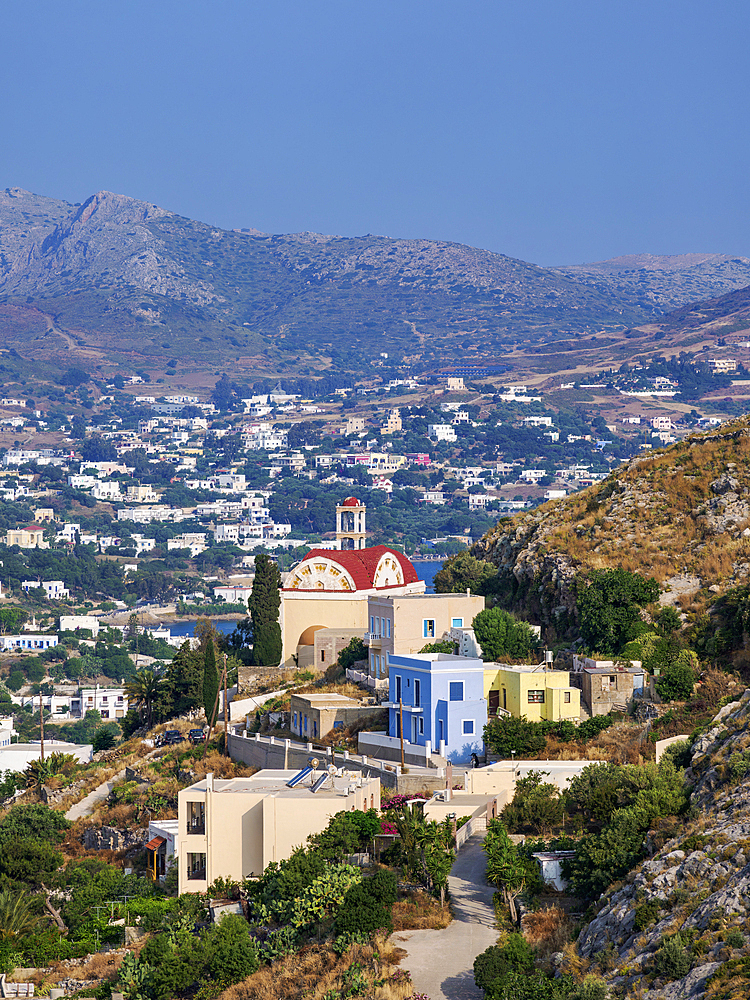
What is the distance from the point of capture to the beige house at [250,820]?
27422mm

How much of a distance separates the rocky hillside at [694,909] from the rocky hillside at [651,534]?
15287 mm

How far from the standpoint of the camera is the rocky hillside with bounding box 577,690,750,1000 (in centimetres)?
1738

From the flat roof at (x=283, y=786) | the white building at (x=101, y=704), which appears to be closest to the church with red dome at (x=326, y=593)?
the flat roof at (x=283, y=786)

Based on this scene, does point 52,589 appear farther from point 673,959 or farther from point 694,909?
point 673,959

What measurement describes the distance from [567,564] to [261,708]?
8.66 meters

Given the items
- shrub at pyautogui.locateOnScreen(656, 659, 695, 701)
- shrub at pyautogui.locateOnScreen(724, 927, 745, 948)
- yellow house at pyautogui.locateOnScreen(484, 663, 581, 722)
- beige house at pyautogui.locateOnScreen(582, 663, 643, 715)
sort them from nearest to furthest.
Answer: shrub at pyautogui.locateOnScreen(724, 927, 745, 948)
shrub at pyautogui.locateOnScreen(656, 659, 695, 701)
yellow house at pyautogui.locateOnScreen(484, 663, 581, 722)
beige house at pyautogui.locateOnScreen(582, 663, 643, 715)

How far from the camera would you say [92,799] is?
40625 mm

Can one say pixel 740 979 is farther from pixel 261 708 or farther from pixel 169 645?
pixel 169 645

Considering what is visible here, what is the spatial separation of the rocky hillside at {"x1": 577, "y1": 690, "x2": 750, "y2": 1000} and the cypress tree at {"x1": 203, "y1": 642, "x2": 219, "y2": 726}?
2176 centimetres

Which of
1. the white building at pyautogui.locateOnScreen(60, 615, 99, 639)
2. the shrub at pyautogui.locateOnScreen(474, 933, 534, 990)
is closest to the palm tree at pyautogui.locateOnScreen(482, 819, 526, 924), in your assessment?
the shrub at pyautogui.locateOnScreen(474, 933, 534, 990)

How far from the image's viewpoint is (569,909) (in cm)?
2239

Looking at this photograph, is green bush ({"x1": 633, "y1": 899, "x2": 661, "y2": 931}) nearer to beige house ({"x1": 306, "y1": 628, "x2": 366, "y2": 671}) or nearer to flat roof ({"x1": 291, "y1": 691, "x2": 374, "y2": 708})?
flat roof ({"x1": 291, "y1": 691, "x2": 374, "y2": 708})

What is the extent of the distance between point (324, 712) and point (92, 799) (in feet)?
28.8

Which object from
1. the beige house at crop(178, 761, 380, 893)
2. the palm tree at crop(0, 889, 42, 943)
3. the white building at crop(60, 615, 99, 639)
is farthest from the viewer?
the white building at crop(60, 615, 99, 639)
